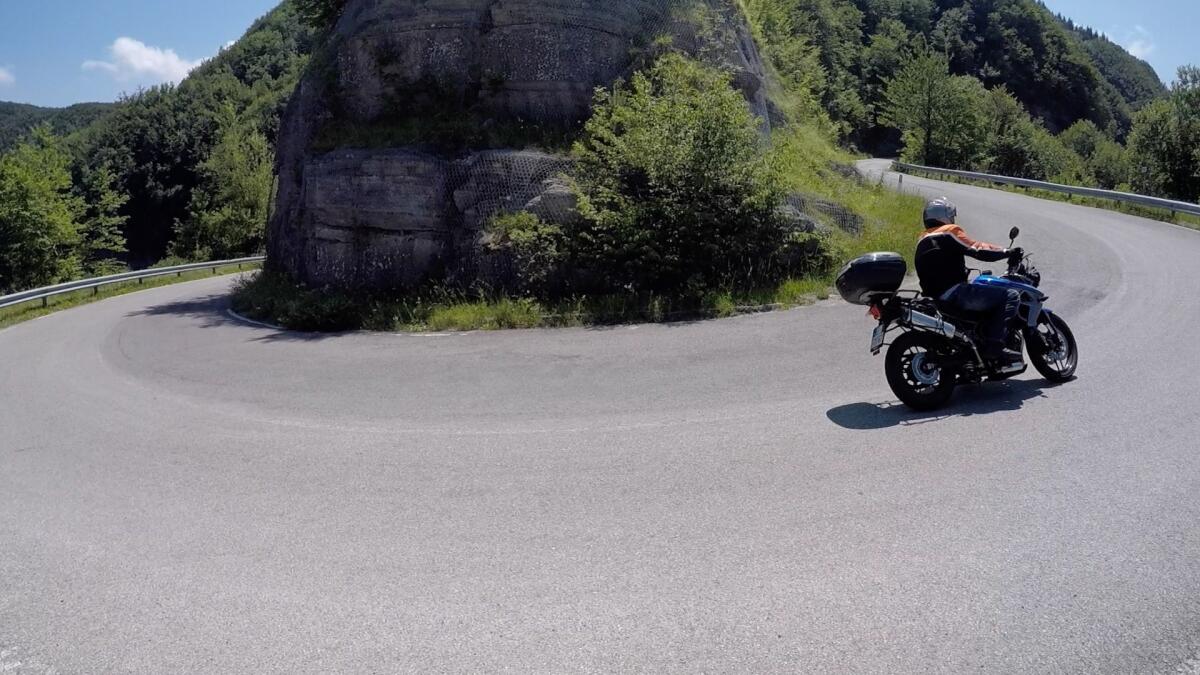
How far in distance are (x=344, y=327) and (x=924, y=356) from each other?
35.8 feet

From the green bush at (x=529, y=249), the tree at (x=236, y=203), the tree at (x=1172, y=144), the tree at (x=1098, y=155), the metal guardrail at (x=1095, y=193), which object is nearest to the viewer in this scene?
the green bush at (x=529, y=249)

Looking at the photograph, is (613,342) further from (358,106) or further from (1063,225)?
(1063,225)

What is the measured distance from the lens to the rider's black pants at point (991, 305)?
698cm

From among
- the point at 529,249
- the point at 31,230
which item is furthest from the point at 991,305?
the point at 31,230

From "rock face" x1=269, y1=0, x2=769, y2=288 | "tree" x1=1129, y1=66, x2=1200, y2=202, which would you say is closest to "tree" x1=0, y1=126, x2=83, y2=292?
"rock face" x1=269, y1=0, x2=769, y2=288

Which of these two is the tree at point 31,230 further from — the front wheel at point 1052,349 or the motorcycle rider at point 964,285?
the front wheel at point 1052,349

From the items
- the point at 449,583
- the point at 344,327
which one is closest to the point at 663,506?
the point at 449,583

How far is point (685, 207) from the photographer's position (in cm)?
1380

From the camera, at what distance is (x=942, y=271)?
7.25 m

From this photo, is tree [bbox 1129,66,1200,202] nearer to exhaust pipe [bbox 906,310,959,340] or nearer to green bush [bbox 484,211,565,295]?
green bush [bbox 484,211,565,295]

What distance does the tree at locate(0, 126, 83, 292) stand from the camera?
46.3 m

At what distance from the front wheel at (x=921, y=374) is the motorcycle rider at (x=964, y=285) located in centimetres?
40

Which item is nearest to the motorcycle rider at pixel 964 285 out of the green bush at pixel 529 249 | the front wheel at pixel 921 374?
the front wheel at pixel 921 374

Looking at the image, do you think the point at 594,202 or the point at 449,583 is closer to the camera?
the point at 449,583
